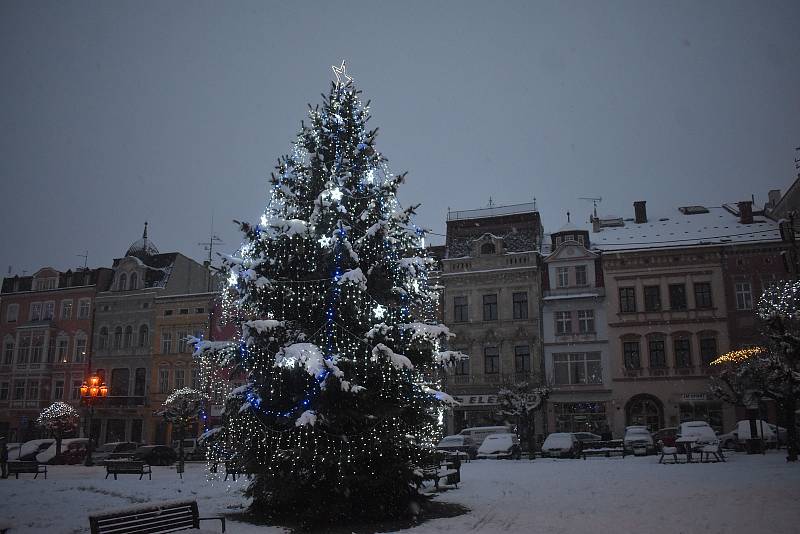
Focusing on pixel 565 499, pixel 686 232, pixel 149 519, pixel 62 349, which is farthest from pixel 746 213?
pixel 62 349

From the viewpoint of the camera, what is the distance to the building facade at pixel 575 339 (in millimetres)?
40219

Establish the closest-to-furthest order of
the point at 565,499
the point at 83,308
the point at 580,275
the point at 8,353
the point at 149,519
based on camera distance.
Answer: the point at 149,519, the point at 565,499, the point at 580,275, the point at 83,308, the point at 8,353

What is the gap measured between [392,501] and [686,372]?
30.8 meters

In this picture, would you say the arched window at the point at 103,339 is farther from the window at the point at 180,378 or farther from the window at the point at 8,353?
the window at the point at 8,353

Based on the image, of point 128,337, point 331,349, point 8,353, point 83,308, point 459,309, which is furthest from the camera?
point 8,353

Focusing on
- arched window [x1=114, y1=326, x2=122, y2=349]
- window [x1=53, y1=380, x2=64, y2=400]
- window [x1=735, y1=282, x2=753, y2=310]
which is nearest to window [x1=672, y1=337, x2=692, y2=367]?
window [x1=735, y1=282, x2=753, y2=310]

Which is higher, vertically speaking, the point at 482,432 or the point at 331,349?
the point at 331,349

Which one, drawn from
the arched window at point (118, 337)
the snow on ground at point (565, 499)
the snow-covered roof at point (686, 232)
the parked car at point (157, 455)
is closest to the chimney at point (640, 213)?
the snow-covered roof at point (686, 232)

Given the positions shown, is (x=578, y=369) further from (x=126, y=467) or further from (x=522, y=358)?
(x=126, y=467)

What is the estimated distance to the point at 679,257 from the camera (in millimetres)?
40344

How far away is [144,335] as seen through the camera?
50531mm

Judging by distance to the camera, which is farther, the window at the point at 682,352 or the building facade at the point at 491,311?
the building facade at the point at 491,311

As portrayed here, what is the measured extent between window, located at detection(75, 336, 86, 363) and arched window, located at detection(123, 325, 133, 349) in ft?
12.5

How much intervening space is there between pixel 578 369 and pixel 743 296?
10206mm
